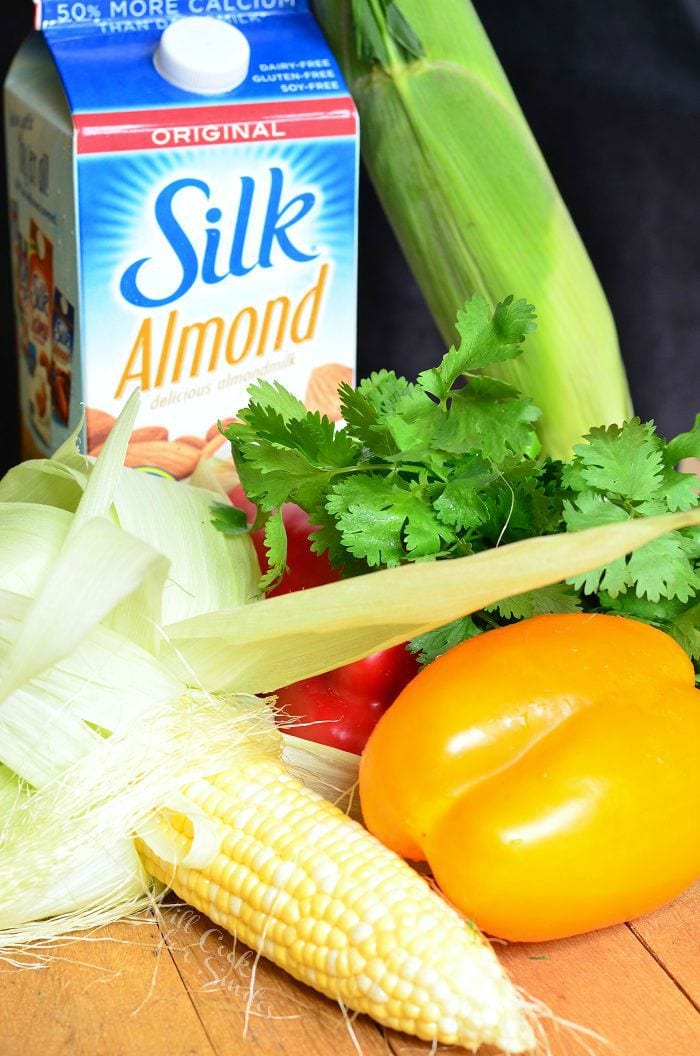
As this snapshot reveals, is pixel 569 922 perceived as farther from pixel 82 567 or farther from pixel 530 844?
pixel 82 567

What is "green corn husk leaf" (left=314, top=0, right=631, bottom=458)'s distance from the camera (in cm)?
106

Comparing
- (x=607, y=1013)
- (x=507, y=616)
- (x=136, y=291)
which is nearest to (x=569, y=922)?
(x=607, y=1013)

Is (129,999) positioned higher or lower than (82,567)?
lower

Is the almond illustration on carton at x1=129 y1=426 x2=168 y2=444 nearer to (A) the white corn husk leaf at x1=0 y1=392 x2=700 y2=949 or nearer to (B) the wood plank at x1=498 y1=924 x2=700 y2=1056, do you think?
(A) the white corn husk leaf at x1=0 y1=392 x2=700 y2=949

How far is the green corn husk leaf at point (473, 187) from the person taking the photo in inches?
41.9

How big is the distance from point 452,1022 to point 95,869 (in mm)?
213

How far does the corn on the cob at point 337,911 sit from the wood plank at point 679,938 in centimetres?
10

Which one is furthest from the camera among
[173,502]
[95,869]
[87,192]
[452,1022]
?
[87,192]

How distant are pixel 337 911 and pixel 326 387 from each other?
0.57 meters

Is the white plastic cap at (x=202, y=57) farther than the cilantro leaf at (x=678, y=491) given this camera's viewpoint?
Yes

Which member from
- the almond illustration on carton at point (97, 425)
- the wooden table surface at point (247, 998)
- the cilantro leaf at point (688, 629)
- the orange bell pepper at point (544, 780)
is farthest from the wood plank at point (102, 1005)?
the almond illustration on carton at point (97, 425)

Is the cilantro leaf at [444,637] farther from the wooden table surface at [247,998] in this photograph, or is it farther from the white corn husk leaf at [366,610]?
the wooden table surface at [247,998]

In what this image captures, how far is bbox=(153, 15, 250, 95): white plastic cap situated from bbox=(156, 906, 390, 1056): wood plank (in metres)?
0.62

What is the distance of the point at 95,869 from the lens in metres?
0.67
